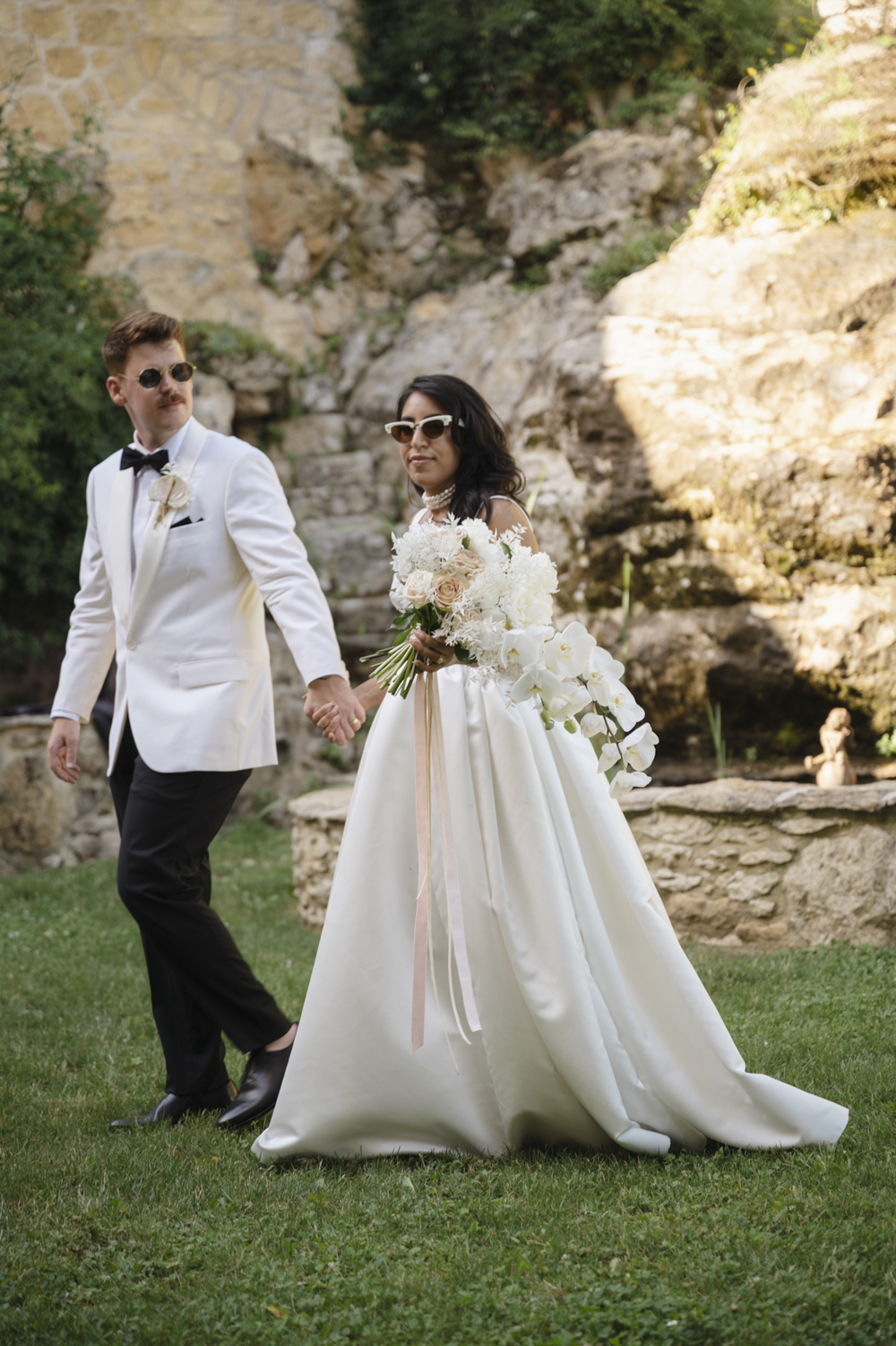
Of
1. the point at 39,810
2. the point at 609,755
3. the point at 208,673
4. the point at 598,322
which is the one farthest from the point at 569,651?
the point at 39,810

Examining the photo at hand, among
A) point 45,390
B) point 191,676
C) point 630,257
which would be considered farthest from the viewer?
point 630,257

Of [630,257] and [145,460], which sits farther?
[630,257]

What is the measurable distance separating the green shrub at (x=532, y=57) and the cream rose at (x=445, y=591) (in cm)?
842

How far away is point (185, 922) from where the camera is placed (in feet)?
10.0

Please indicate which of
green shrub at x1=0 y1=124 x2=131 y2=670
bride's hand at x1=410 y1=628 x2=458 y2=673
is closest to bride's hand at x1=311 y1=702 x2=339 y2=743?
bride's hand at x1=410 y1=628 x2=458 y2=673

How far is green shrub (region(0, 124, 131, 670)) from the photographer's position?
7.86 m

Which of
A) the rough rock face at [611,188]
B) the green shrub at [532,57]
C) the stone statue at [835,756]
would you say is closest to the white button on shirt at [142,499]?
the stone statue at [835,756]

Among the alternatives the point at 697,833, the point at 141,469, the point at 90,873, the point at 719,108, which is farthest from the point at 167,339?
the point at 719,108

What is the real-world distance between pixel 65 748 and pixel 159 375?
46.2 inches

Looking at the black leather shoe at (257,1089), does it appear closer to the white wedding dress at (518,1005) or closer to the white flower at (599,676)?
the white wedding dress at (518,1005)

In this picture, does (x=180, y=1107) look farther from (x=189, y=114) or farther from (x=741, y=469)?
(x=189, y=114)

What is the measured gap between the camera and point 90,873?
6879 mm

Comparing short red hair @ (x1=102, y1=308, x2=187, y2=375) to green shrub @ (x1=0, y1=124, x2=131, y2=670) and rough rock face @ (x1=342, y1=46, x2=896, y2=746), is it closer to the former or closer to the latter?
rough rock face @ (x1=342, y1=46, x2=896, y2=746)

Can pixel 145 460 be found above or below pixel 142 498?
above
